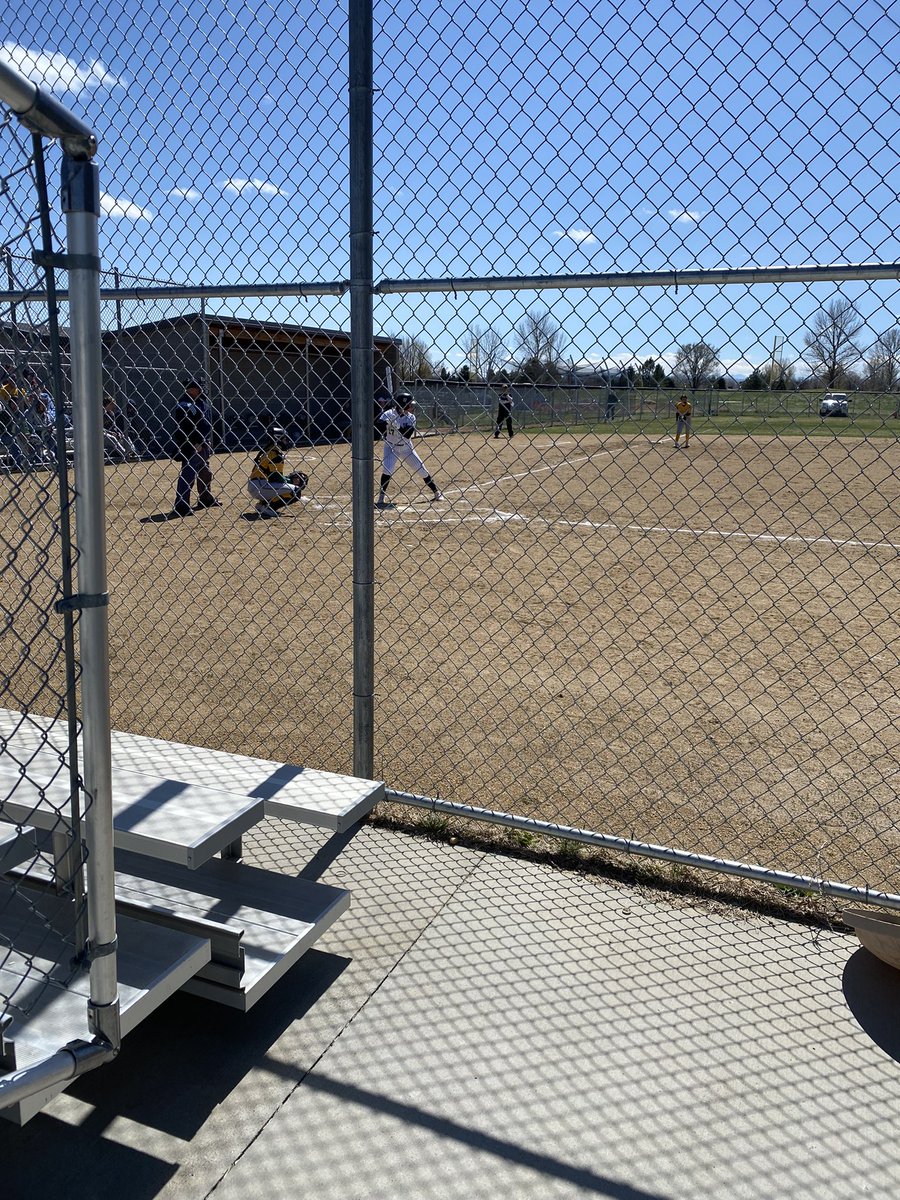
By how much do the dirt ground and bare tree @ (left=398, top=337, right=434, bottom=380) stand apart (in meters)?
1.09

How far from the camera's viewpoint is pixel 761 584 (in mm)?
8516

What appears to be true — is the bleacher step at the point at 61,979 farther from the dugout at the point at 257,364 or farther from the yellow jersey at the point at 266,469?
the yellow jersey at the point at 266,469

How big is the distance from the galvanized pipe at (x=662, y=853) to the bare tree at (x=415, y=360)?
5.69 ft

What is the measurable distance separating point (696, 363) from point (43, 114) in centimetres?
223

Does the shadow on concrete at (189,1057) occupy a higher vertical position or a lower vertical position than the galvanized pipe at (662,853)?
lower

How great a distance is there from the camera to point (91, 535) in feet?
5.65

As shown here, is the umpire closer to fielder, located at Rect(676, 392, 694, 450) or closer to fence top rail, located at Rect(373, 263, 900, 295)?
fielder, located at Rect(676, 392, 694, 450)

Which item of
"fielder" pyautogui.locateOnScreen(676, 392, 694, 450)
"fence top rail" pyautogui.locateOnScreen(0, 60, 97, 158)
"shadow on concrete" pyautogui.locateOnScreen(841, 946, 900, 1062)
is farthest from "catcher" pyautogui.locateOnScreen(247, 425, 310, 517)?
"fence top rail" pyautogui.locateOnScreen(0, 60, 97, 158)

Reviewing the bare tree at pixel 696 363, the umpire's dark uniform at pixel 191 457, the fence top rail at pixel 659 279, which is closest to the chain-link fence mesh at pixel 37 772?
the fence top rail at pixel 659 279

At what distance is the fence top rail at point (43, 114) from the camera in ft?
4.96

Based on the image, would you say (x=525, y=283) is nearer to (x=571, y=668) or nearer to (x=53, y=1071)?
(x=53, y=1071)

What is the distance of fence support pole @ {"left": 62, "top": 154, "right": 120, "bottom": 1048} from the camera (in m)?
1.67

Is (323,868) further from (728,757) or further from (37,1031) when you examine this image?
(728,757)

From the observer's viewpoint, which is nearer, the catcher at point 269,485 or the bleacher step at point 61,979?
the bleacher step at point 61,979
